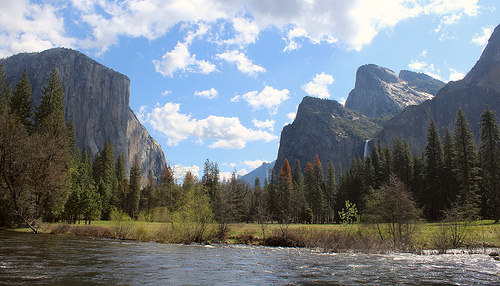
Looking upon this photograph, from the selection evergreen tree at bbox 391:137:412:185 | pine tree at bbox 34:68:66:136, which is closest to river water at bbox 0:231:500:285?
pine tree at bbox 34:68:66:136

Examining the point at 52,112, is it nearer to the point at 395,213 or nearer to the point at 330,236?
the point at 330,236

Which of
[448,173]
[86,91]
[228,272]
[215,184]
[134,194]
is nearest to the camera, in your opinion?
[228,272]

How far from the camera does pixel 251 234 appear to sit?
36.3 m

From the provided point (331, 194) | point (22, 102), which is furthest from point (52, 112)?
point (331, 194)

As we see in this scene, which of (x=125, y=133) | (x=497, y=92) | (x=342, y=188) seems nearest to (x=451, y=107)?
(x=497, y=92)

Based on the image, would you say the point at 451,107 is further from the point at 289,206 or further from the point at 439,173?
the point at 289,206

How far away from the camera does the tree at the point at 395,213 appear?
27.8 meters

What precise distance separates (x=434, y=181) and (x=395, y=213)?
46.7 meters

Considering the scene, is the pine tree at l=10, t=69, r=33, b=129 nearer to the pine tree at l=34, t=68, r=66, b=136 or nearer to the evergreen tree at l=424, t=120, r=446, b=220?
the pine tree at l=34, t=68, r=66, b=136

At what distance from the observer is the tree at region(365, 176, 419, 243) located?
91.1 feet

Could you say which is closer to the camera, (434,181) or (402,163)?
(434,181)

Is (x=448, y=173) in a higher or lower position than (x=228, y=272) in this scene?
higher

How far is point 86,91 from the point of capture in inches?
6614

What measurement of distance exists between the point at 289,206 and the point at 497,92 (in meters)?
152
